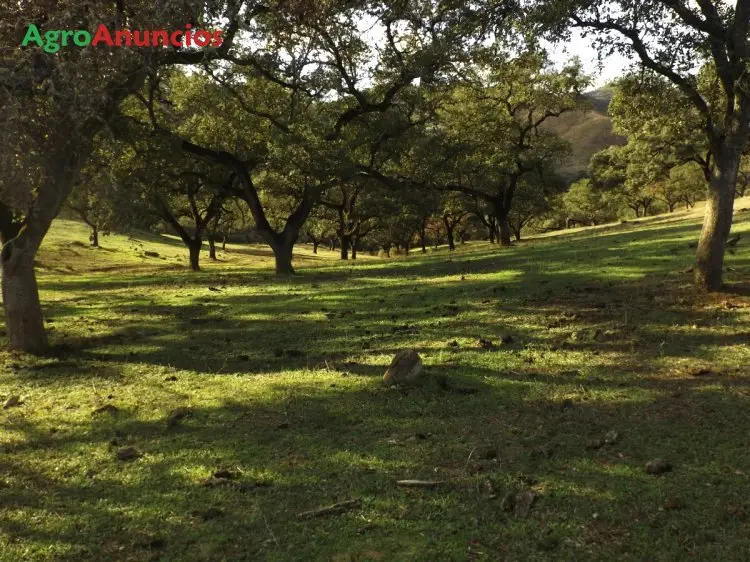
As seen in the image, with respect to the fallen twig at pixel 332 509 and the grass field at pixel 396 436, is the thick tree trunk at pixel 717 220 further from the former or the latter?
the fallen twig at pixel 332 509

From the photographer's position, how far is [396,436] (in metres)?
6.19

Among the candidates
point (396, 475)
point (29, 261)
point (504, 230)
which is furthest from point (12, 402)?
point (504, 230)

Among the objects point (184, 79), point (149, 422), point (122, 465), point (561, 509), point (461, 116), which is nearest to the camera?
point (561, 509)

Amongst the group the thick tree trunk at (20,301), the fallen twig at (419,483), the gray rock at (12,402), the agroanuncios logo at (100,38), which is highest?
the agroanuncios logo at (100,38)

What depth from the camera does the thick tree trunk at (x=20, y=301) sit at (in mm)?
10422

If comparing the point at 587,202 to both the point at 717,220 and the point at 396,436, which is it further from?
the point at 396,436

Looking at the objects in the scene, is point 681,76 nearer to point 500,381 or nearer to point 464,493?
point 500,381

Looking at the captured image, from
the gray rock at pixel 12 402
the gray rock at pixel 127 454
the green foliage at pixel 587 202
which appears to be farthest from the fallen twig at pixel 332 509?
the green foliage at pixel 587 202

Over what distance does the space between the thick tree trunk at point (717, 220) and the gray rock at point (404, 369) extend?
782 cm

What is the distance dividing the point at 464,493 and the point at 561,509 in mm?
859

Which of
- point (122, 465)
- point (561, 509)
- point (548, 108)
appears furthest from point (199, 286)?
point (548, 108)

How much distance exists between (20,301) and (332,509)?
355 inches

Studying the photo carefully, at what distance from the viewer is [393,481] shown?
16.9 feet

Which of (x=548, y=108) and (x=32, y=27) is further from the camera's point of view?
(x=548, y=108)
